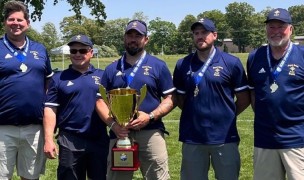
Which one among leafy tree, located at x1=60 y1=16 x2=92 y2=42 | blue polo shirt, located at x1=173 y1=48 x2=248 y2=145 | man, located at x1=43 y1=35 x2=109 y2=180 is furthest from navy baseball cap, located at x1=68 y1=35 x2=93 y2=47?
leafy tree, located at x1=60 y1=16 x2=92 y2=42

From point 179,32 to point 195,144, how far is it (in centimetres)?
10387

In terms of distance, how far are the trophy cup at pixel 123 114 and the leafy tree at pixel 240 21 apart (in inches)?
3926

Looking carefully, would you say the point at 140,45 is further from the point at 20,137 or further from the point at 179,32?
the point at 179,32

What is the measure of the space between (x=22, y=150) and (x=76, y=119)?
0.79 metres

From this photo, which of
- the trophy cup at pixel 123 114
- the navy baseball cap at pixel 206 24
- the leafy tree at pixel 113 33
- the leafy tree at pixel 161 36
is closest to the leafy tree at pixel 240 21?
the leafy tree at pixel 161 36

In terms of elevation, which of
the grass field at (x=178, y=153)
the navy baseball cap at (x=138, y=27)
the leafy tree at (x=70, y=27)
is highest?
the leafy tree at (x=70, y=27)

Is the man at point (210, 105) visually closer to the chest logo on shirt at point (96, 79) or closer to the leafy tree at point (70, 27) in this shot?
the chest logo on shirt at point (96, 79)

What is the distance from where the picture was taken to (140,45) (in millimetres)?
5219

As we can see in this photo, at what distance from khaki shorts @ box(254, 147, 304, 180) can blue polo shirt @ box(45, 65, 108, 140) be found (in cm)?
187

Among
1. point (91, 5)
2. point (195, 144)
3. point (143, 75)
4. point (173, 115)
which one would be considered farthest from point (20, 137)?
point (91, 5)

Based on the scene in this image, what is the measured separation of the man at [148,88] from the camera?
17.0ft

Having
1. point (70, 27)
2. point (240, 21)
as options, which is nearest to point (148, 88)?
point (70, 27)

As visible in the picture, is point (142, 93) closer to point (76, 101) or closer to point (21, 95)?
point (76, 101)

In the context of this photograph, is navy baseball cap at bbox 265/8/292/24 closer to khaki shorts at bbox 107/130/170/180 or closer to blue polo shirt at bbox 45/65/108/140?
khaki shorts at bbox 107/130/170/180
